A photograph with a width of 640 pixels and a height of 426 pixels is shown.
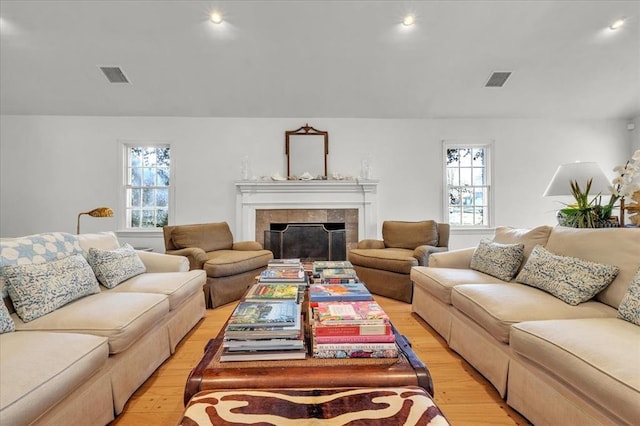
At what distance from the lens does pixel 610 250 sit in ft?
5.81

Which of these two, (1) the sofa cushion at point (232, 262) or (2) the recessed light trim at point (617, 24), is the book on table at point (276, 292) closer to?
(1) the sofa cushion at point (232, 262)

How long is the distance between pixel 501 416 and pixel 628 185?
4.98 ft

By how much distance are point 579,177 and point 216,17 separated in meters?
3.94

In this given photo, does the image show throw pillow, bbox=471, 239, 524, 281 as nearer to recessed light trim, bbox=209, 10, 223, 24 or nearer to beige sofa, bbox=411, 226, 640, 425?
beige sofa, bbox=411, 226, 640, 425

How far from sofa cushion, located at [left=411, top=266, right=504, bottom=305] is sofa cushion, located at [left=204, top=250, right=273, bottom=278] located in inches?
69.4

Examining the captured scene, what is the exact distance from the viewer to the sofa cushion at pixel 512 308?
1.59 metres

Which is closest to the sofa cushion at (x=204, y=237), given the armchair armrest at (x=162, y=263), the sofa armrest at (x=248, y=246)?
the sofa armrest at (x=248, y=246)

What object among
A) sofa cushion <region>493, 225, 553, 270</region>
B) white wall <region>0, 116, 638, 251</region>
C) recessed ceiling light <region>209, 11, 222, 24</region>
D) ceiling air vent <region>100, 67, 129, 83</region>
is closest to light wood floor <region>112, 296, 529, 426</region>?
sofa cushion <region>493, 225, 553, 270</region>

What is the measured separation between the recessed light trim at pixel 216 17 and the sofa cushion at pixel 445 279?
3328mm

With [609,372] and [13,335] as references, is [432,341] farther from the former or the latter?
[13,335]

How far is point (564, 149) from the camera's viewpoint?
5020 mm

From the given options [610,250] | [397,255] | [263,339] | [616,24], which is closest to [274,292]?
[263,339]

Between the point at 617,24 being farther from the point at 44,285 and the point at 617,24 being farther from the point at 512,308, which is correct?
the point at 44,285

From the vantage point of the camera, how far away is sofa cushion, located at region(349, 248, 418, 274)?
329 centimetres
